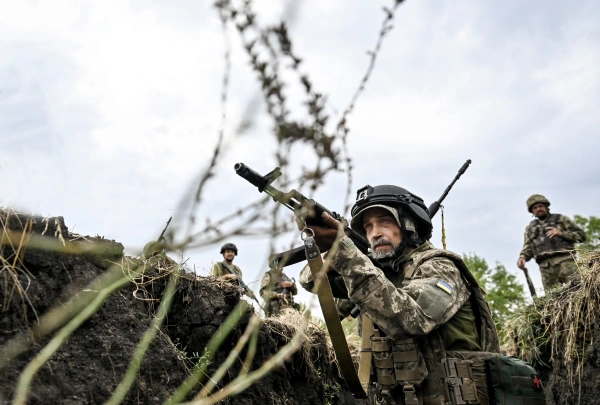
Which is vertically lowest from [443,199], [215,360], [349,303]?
[215,360]

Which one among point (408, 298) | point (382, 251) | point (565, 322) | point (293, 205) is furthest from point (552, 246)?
point (293, 205)

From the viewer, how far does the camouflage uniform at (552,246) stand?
9.61 meters

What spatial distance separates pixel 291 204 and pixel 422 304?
2360mm

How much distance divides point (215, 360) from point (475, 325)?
2.10 meters

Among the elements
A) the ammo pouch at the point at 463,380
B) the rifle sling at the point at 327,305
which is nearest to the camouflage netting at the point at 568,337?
the ammo pouch at the point at 463,380

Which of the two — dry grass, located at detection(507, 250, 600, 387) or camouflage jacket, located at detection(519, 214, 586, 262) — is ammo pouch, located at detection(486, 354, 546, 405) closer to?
dry grass, located at detection(507, 250, 600, 387)

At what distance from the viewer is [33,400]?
5.76 ft

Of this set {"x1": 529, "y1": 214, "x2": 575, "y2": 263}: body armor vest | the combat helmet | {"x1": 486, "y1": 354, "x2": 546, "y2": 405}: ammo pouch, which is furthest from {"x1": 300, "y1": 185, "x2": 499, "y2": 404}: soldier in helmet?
the combat helmet

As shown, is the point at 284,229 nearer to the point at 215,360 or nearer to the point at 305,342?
the point at 215,360

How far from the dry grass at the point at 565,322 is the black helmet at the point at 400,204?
2126mm

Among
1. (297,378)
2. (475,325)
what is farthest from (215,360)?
(475,325)

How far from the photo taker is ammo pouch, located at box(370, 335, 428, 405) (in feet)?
12.4

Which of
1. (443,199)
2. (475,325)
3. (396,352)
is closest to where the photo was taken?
(396,352)

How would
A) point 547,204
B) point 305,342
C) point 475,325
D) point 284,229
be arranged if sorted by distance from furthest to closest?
point 547,204, point 305,342, point 475,325, point 284,229
